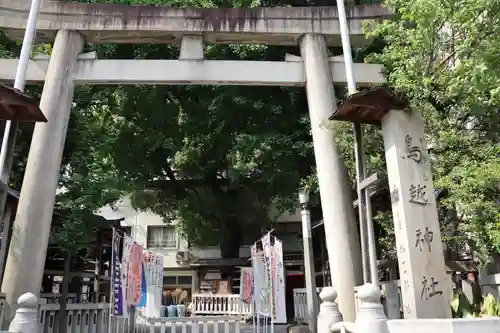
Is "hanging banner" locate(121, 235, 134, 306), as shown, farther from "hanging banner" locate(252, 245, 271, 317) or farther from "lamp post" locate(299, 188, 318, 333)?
"lamp post" locate(299, 188, 318, 333)

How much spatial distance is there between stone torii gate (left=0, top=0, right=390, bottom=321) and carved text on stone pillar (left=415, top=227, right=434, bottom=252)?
126 inches

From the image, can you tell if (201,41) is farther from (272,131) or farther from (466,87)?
(466,87)

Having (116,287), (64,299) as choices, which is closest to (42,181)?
(116,287)

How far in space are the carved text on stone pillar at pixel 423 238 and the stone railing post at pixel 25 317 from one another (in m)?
5.07

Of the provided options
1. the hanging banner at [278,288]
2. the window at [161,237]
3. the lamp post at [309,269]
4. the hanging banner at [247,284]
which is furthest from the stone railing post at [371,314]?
the window at [161,237]

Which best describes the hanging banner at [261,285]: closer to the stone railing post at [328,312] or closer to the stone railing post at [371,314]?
the stone railing post at [328,312]


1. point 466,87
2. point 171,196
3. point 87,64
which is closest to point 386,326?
point 466,87

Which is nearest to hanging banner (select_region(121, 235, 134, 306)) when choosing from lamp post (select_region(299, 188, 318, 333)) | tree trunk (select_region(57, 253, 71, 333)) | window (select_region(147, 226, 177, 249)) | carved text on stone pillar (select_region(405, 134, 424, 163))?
tree trunk (select_region(57, 253, 71, 333))

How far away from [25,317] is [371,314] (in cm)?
418

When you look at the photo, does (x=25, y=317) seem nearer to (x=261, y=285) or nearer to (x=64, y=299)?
(x=64, y=299)

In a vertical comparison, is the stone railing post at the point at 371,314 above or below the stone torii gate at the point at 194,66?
below

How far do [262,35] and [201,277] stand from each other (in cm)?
1475

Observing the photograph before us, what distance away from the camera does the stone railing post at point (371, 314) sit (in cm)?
497

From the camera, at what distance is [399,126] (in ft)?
22.1
